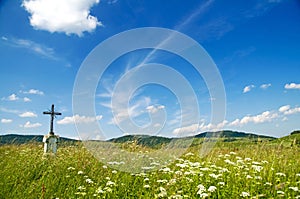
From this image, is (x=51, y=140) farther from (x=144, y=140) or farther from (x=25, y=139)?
(x=144, y=140)

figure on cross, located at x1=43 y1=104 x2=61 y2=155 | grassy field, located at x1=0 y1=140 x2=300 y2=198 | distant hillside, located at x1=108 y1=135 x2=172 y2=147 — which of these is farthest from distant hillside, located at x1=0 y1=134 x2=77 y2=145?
distant hillside, located at x1=108 y1=135 x2=172 y2=147

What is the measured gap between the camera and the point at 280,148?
8070 mm

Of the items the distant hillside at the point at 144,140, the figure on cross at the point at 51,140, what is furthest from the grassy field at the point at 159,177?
the distant hillside at the point at 144,140

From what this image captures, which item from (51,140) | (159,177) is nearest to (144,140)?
(51,140)

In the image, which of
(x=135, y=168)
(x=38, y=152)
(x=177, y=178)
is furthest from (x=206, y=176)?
(x=38, y=152)

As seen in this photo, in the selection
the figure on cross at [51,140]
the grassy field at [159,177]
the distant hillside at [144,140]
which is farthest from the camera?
the distant hillside at [144,140]

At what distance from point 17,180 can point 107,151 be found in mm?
2834

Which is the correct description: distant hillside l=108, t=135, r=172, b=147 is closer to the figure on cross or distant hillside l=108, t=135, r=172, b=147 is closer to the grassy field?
the grassy field

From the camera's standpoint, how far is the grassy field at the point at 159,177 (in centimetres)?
474

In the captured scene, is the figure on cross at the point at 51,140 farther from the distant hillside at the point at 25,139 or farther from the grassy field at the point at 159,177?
the distant hillside at the point at 25,139

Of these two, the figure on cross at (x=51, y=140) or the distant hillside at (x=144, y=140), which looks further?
the distant hillside at (x=144, y=140)

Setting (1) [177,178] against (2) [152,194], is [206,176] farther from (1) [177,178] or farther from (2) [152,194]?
(2) [152,194]

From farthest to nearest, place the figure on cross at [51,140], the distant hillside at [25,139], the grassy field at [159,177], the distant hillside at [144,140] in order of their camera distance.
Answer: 1. the distant hillside at [25,139]
2. the distant hillside at [144,140]
3. the figure on cross at [51,140]
4. the grassy field at [159,177]

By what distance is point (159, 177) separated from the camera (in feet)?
19.8
